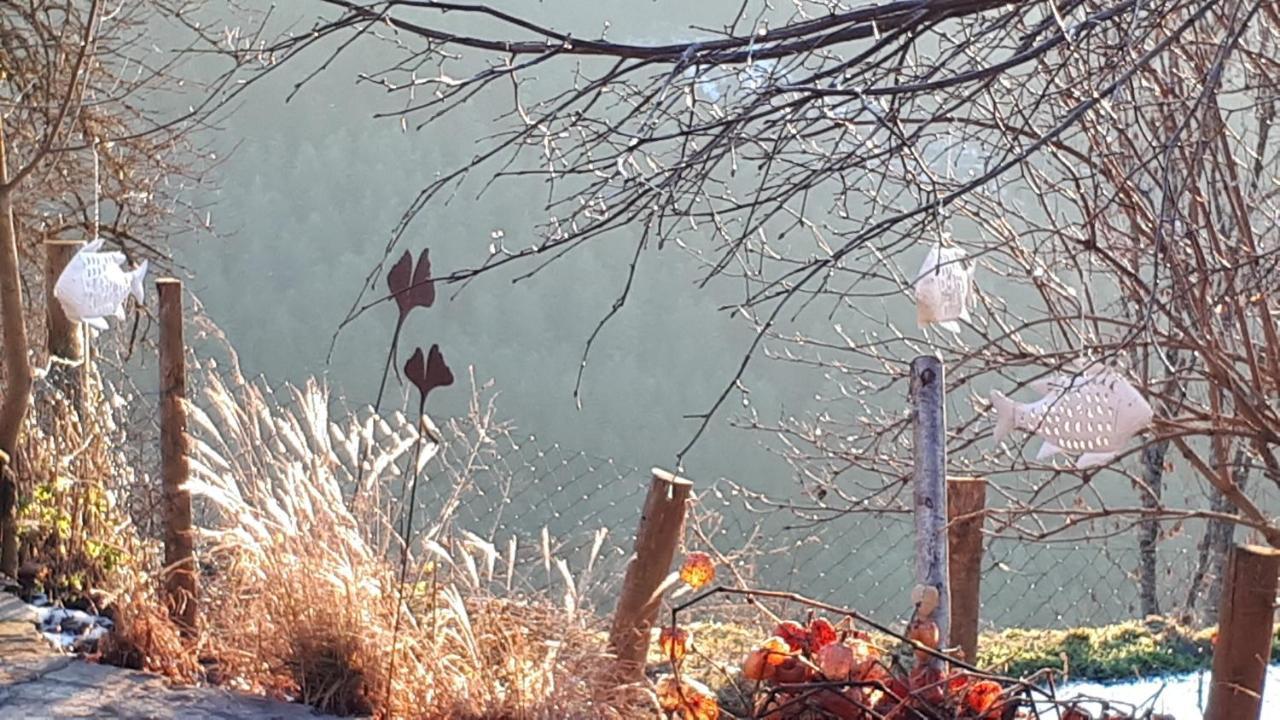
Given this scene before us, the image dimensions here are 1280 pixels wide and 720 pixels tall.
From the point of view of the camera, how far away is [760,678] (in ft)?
4.83

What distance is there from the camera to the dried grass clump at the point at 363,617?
3.26 m

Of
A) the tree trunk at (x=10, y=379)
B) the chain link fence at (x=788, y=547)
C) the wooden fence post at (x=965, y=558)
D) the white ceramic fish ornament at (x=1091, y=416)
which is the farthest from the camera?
the tree trunk at (x=10, y=379)

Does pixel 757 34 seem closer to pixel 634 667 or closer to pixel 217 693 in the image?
pixel 634 667

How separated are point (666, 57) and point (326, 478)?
1812mm

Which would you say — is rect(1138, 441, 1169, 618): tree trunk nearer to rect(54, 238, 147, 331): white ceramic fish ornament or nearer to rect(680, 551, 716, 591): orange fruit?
rect(54, 238, 147, 331): white ceramic fish ornament

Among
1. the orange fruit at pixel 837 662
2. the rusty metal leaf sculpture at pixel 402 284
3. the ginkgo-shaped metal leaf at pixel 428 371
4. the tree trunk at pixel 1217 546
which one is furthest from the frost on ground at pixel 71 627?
the tree trunk at pixel 1217 546

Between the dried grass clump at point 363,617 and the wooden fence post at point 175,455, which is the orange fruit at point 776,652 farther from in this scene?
the wooden fence post at point 175,455

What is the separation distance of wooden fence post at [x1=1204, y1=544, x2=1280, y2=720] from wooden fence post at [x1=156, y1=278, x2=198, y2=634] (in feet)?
10.2

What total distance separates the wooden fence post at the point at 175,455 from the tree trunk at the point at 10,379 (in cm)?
69

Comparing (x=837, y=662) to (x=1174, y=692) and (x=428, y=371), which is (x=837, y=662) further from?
(x=1174, y=692)

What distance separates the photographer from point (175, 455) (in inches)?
169

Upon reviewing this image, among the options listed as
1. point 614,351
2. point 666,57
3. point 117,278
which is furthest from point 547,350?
point 666,57

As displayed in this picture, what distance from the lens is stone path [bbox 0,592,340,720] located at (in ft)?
11.3

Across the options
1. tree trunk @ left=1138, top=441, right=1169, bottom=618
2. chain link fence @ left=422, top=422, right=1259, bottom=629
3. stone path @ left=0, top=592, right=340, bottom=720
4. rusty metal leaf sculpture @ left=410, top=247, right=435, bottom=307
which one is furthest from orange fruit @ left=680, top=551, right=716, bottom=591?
tree trunk @ left=1138, top=441, right=1169, bottom=618
